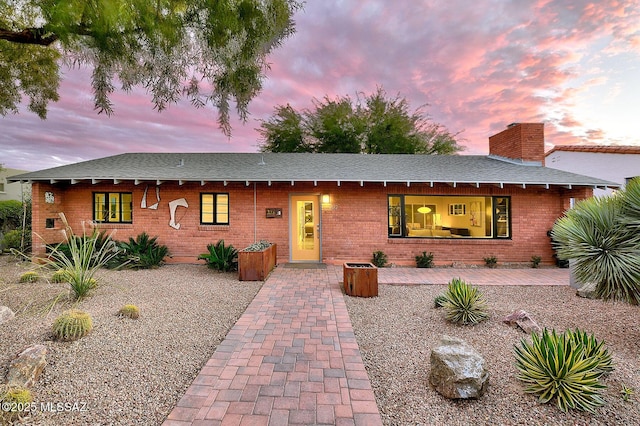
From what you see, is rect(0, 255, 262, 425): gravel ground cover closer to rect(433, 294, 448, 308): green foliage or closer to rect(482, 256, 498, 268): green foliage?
rect(433, 294, 448, 308): green foliage

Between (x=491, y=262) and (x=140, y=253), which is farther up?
(x=140, y=253)

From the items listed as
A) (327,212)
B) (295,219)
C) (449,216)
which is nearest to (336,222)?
(327,212)

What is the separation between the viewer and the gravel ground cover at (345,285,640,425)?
223cm

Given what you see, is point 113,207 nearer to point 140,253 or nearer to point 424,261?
point 140,253

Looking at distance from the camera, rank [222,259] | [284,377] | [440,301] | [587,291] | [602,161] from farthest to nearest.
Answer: [602,161]
[222,259]
[587,291]
[440,301]
[284,377]

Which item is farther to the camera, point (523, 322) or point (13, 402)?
point (523, 322)

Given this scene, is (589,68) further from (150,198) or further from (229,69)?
(150,198)

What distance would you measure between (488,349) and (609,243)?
2.04m

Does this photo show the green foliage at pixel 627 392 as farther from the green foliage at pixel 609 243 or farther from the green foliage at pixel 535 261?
the green foliage at pixel 535 261

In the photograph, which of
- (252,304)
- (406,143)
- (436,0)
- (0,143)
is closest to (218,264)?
(252,304)

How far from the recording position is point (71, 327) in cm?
340

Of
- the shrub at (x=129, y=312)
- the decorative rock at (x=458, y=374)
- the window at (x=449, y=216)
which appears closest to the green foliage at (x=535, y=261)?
the window at (x=449, y=216)

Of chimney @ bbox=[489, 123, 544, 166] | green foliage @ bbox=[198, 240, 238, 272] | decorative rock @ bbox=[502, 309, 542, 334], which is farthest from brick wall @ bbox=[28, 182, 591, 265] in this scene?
decorative rock @ bbox=[502, 309, 542, 334]

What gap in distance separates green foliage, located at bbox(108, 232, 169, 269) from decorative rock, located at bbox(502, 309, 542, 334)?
8898 millimetres
